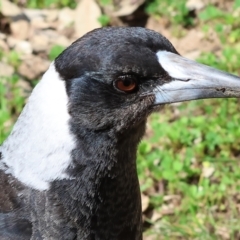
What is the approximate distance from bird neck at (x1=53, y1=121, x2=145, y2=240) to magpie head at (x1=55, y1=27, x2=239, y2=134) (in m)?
0.06

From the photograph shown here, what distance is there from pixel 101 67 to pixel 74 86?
0.10 m

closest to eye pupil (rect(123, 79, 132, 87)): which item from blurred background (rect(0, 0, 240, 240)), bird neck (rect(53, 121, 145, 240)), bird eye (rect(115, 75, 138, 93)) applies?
bird eye (rect(115, 75, 138, 93))

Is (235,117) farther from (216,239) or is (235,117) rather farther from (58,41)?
(58,41)

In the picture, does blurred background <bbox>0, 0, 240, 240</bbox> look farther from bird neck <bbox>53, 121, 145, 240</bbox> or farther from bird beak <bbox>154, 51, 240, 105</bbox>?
bird beak <bbox>154, 51, 240, 105</bbox>

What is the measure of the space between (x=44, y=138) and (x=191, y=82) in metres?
0.42

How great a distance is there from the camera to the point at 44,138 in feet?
5.90

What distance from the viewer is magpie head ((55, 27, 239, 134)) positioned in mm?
1711

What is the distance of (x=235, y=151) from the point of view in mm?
2857

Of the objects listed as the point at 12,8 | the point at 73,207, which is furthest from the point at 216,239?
the point at 12,8

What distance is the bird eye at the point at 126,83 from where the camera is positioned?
171 cm

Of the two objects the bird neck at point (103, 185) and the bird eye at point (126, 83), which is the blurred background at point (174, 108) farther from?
the bird eye at point (126, 83)

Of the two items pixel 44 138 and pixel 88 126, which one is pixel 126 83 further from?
pixel 44 138

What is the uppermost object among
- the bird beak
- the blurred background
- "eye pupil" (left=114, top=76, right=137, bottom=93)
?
"eye pupil" (left=114, top=76, right=137, bottom=93)

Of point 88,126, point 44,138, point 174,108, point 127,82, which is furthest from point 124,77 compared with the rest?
point 174,108
